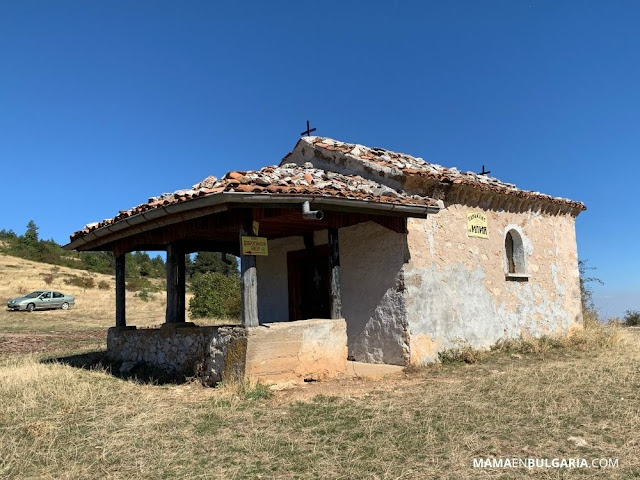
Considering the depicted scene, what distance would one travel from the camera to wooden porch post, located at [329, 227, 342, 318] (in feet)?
25.5

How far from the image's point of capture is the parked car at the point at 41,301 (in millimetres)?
26281

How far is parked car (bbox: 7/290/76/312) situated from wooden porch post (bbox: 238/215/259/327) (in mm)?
24500

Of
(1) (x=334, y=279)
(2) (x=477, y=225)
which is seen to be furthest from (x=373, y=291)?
(2) (x=477, y=225)

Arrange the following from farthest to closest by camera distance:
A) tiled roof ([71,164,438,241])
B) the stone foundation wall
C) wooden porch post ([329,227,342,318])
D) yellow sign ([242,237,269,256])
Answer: wooden porch post ([329,227,342,318]), yellow sign ([242,237,269,256]), the stone foundation wall, tiled roof ([71,164,438,241])

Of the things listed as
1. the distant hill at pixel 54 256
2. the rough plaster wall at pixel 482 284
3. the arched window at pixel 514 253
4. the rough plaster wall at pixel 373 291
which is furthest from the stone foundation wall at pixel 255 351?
the distant hill at pixel 54 256

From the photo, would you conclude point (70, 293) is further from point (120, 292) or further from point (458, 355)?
point (458, 355)

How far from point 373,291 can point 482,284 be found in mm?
2449

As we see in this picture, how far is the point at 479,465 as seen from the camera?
3855 millimetres

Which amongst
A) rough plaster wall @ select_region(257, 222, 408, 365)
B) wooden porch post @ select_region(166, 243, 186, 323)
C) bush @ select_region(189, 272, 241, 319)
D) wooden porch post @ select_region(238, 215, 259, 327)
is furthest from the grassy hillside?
wooden porch post @ select_region(238, 215, 259, 327)

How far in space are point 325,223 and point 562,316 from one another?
22.6 feet

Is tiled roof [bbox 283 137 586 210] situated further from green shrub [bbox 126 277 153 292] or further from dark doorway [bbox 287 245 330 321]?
green shrub [bbox 126 277 153 292]

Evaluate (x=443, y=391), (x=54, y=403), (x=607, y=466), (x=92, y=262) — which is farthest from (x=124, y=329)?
(x=92, y=262)

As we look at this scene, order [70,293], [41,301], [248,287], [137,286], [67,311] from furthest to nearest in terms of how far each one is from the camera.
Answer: [137,286]
[70,293]
[67,311]
[41,301]
[248,287]

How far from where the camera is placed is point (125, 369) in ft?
28.3
